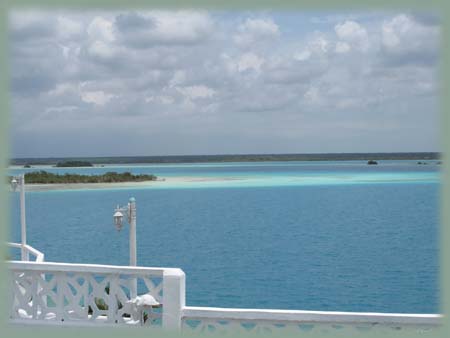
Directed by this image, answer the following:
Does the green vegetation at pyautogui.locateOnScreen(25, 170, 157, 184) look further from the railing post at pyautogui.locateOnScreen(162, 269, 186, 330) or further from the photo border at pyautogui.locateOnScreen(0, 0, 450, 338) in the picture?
the railing post at pyautogui.locateOnScreen(162, 269, 186, 330)

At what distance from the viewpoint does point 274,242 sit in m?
18.9

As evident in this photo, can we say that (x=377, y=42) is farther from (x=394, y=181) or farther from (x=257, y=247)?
(x=257, y=247)

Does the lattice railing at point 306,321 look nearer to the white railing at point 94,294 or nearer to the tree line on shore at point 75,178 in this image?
the white railing at point 94,294

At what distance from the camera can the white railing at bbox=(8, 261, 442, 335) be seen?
12.8ft

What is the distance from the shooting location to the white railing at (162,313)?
12.8ft

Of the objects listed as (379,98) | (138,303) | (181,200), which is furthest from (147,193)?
(138,303)

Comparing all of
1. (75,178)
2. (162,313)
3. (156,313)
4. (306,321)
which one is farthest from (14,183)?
(75,178)

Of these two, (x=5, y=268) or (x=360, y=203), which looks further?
(x=360, y=203)

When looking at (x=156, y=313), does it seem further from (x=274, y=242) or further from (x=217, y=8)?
(x=274, y=242)

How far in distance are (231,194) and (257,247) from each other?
16331 millimetres

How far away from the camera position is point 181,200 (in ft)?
102

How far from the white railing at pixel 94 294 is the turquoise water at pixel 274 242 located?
7.54 metres

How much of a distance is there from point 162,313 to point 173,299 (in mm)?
145

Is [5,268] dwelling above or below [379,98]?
below
